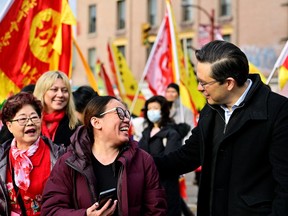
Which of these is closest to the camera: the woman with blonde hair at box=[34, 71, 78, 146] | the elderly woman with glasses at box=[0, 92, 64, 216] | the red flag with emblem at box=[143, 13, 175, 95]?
the elderly woman with glasses at box=[0, 92, 64, 216]

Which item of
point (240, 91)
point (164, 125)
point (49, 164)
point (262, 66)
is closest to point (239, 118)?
point (240, 91)

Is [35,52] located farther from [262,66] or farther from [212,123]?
[262,66]

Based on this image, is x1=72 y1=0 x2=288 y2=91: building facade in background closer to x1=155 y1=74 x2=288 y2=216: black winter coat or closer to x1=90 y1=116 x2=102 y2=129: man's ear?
x1=90 y1=116 x2=102 y2=129: man's ear

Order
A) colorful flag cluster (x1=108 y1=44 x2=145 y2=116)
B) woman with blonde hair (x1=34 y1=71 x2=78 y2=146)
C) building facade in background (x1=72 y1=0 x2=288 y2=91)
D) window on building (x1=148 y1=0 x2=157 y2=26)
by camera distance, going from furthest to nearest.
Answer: window on building (x1=148 y1=0 x2=157 y2=26) → building facade in background (x1=72 y1=0 x2=288 y2=91) → colorful flag cluster (x1=108 y1=44 x2=145 y2=116) → woman with blonde hair (x1=34 y1=71 x2=78 y2=146)

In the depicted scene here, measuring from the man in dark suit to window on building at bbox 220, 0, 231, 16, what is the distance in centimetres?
3224

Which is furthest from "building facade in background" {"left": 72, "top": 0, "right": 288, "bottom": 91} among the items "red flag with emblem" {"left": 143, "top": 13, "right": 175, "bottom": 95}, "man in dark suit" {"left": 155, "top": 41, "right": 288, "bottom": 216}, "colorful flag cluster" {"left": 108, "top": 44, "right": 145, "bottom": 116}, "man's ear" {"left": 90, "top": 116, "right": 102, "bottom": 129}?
"man in dark suit" {"left": 155, "top": 41, "right": 288, "bottom": 216}

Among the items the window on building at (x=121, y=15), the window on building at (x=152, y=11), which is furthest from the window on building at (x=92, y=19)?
the window on building at (x=152, y=11)

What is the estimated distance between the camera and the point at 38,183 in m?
4.05

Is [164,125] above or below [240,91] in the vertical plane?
below

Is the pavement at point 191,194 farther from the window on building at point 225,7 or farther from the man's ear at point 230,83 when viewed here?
the window on building at point 225,7

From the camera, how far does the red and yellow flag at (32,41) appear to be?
→ 6766 millimetres

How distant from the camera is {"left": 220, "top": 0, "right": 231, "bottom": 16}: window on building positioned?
1382 inches

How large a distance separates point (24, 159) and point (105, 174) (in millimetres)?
709

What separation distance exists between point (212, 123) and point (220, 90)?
28cm
